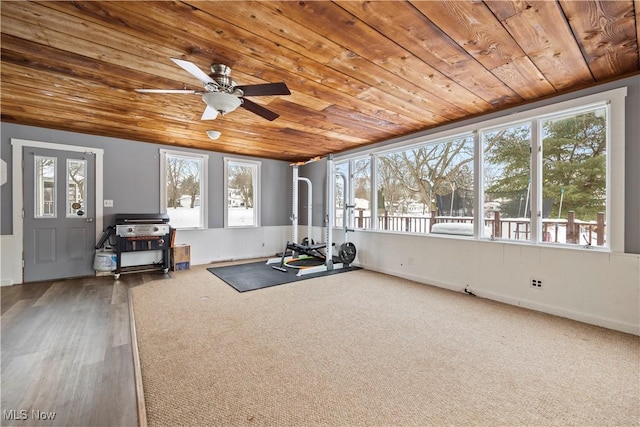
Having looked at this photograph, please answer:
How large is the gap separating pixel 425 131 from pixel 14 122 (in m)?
6.45

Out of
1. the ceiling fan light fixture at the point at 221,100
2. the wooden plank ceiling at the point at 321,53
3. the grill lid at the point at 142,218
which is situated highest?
the wooden plank ceiling at the point at 321,53

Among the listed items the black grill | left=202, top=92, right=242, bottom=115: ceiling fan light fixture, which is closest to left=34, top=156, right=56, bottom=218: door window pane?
the black grill

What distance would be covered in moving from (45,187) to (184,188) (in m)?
2.10

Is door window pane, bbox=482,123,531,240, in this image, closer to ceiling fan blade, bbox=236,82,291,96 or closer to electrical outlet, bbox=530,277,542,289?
electrical outlet, bbox=530,277,542,289

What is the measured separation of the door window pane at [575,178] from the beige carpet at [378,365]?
3.33 feet

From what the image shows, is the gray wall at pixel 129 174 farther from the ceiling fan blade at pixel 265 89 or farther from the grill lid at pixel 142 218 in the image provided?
the ceiling fan blade at pixel 265 89

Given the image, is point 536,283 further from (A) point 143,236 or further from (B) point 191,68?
(A) point 143,236

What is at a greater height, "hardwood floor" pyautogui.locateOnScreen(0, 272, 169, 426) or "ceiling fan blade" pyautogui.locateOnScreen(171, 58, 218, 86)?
"ceiling fan blade" pyautogui.locateOnScreen(171, 58, 218, 86)

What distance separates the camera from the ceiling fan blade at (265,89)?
224 centimetres

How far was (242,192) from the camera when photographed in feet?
21.9

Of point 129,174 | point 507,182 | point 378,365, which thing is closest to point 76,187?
point 129,174

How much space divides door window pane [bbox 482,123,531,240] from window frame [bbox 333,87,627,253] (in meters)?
0.07

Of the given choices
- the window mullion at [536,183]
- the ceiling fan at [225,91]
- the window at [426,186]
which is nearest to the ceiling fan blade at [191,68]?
the ceiling fan at [225,91]

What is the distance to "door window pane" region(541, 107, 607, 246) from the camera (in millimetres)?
2936
